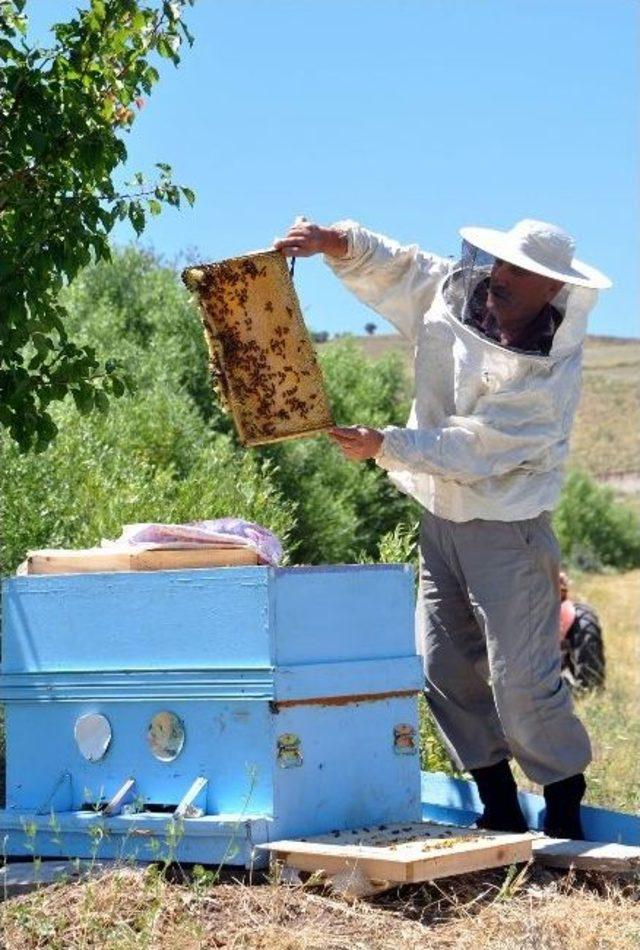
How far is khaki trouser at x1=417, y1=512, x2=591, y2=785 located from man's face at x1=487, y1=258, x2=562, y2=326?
2.07ft

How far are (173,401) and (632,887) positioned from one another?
624 centimetres

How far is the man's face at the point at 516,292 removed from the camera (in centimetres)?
480

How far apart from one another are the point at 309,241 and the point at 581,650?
6963 millimetres

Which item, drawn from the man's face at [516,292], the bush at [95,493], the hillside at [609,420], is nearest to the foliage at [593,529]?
the hillside at [609,420]

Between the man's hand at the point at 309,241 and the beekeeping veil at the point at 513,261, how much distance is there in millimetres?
378

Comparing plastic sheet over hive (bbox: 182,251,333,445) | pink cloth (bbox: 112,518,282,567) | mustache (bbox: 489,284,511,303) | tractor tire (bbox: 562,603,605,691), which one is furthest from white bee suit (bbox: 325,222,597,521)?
tractor tire (bbox: 562,603,605,691)

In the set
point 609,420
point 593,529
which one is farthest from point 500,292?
point 609,420

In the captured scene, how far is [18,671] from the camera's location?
469 centimetres

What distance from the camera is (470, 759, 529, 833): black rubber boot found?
4.93 m

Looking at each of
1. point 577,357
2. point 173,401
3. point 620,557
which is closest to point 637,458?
point 620,557

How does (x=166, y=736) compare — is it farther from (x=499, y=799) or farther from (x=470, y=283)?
(x=470, y=283)

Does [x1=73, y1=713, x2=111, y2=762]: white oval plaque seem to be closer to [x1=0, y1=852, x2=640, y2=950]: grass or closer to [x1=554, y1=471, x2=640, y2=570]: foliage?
[x1=0, y1=852, x2=640, y2=950]: grass

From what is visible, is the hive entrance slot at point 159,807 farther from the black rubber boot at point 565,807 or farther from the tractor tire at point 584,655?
the tractor tire at point 584,655

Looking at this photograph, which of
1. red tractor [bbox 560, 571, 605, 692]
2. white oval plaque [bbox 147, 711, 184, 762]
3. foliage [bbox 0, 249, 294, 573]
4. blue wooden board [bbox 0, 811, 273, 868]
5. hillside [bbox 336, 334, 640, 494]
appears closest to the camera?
blue wooden board [bbox 0, 811, 273, 868]
